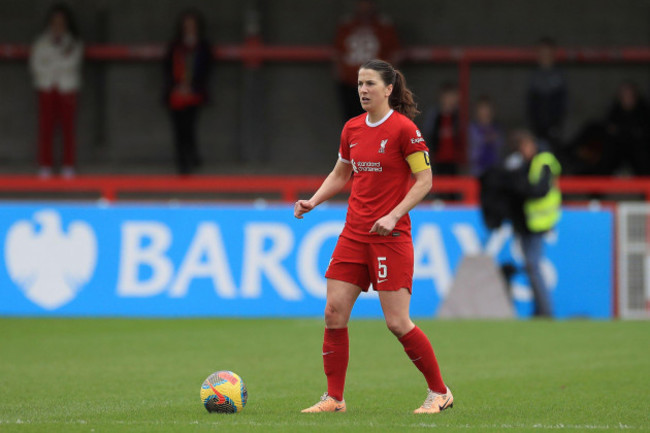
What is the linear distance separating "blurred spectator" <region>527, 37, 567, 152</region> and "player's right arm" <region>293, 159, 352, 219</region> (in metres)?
10.2

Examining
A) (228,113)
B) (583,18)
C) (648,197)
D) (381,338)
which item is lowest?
(381,338)

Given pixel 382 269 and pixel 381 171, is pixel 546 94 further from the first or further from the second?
pixel 382 269

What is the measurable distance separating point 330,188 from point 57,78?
451 inches

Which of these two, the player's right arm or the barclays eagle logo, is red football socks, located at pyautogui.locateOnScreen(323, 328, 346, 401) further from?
the barclays eagle logo

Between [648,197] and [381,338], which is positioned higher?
[648,197]

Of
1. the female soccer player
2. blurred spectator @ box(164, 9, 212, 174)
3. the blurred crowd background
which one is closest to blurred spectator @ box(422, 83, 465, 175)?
the blurred crowd background

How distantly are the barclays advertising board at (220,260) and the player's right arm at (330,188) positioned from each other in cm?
686

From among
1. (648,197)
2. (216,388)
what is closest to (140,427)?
(216,388)

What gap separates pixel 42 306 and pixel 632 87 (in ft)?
29.5

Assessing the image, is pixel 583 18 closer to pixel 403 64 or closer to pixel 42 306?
pixel 403 64

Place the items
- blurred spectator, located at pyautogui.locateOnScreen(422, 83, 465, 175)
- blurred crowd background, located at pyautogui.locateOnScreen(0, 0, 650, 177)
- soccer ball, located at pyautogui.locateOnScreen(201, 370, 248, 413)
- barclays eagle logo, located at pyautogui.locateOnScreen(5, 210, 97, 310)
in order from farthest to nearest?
1. blurred crowd background, located at pyautogui.locateOnScreen(0, 0, 650, 177)
2. blurred spectator, located at pyautogui.locateOnScreen(422, 83, 465, 175)
3. barclays eagle logo, located at pyautogui.locateOnScreen(5, 210, 97, 310)
4. soccer ball, located at pyautogui.locateOnScreen(201, 370, 248, 413)

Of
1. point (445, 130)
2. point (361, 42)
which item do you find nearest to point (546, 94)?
point (445, 130)

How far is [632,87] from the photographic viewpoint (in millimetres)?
17422

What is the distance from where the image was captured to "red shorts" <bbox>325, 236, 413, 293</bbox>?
692cm
